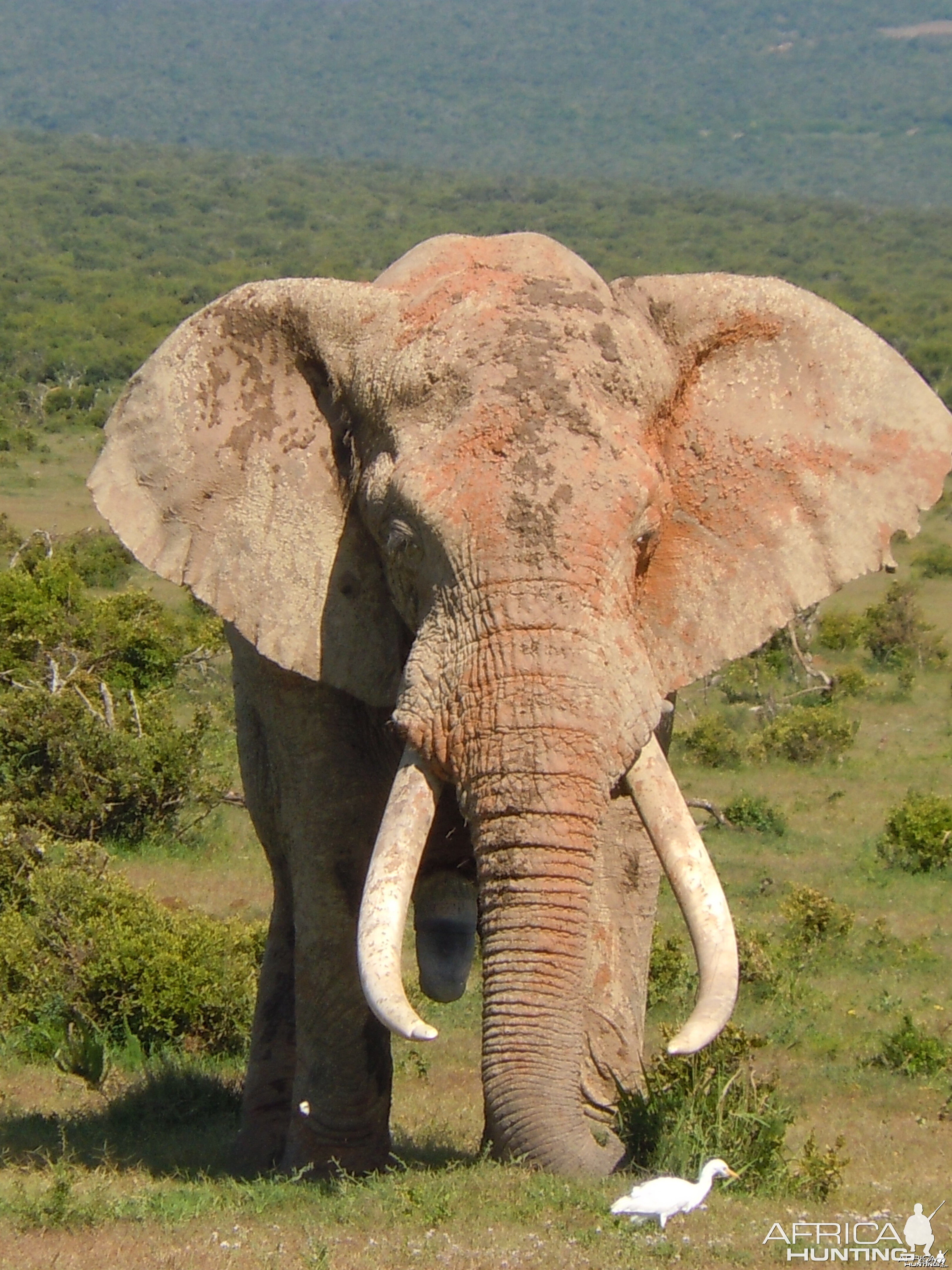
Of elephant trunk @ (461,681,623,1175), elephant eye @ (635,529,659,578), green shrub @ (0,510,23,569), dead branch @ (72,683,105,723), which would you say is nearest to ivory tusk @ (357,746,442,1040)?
elephant trunk @ (461,681,623,1175)

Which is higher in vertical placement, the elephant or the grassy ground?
the elephant

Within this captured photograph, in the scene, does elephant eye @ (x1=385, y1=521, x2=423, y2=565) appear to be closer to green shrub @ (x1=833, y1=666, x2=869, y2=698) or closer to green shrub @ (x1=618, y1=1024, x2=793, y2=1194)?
green shrub @ (x1=618, y1=1024, x2=793, y2=1194)

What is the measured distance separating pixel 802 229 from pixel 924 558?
90817 mm

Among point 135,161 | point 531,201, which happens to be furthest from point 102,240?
point 135,161

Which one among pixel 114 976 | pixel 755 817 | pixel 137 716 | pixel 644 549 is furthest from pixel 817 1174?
pixel 755 817

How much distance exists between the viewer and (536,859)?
13.6ft

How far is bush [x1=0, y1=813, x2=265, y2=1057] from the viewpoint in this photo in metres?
7.30

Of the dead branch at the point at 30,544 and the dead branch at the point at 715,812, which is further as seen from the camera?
the dead branch at the point at 30,544

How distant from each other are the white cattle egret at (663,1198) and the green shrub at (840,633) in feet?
55.2

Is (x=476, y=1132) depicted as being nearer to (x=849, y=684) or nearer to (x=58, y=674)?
(x=58, y=674)

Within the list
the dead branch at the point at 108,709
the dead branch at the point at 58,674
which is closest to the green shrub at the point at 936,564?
the dead branch at the point at 58,674

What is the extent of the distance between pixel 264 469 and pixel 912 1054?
4.01 meters

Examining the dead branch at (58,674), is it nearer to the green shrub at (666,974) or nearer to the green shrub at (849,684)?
the green shrub at (666,974)

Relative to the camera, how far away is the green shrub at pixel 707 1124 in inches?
187
